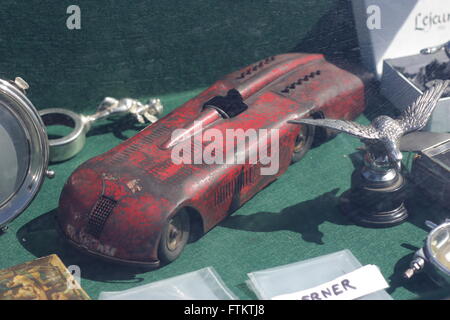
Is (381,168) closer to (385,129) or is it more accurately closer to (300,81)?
(385,129)

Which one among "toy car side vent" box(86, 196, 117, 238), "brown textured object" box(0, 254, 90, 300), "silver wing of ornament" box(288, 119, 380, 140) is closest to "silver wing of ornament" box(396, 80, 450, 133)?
"silver wing of ornament" box(288, 119, 380, 140)

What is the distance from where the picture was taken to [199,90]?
3.59 metres

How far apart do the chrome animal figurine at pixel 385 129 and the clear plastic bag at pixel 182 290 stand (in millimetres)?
688

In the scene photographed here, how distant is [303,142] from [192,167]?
704mm

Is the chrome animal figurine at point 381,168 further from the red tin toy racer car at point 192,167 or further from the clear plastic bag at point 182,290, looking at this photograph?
the clear plastic bag at point 182,290

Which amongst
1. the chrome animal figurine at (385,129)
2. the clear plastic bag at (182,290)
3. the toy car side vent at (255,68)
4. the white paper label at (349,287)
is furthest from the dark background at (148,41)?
the white paper label at (349,287)

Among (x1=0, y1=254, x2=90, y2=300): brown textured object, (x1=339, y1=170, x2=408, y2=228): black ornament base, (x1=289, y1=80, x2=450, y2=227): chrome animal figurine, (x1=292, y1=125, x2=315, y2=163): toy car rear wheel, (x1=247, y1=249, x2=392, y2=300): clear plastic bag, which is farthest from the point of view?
(x1=292, y1=125, x2=315, y2=163): toy car rear wheel

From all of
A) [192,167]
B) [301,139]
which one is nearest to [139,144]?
[192,167]

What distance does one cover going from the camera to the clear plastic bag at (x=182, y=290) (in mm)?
2426

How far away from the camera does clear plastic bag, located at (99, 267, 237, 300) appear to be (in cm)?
243

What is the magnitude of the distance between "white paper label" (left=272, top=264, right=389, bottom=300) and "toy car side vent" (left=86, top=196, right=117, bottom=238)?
678 millimetres

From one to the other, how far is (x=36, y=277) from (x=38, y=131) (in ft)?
1.86

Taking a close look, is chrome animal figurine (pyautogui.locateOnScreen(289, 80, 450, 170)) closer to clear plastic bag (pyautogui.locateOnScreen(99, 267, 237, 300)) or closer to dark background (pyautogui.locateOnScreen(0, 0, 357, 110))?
clear plastic bag (pyautogui.locateOnScreen(99, 267, 237, 300))
